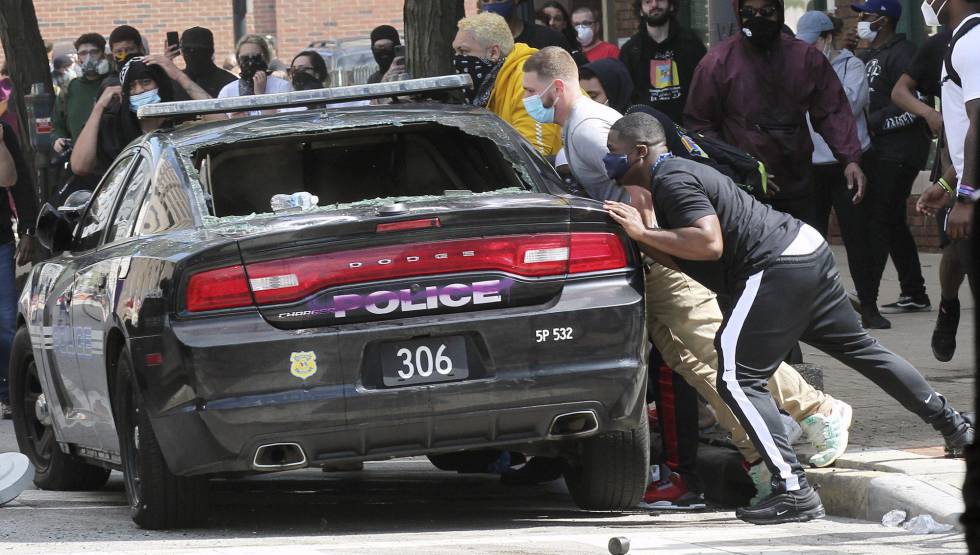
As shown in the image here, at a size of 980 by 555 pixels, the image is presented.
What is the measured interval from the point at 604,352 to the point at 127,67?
509cm

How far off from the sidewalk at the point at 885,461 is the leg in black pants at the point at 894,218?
194 cm

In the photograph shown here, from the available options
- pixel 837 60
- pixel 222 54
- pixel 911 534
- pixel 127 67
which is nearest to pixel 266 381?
pixel 911 534

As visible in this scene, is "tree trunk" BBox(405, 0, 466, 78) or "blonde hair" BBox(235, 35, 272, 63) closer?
"tree trunk" BBox(405, 0, 466, 78)

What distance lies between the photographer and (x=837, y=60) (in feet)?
40.2

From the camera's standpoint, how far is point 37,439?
27.3ft

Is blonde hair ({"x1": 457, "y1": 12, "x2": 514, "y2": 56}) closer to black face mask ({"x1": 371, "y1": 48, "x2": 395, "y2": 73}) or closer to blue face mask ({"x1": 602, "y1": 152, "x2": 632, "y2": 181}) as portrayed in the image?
blue face mask ({"x1": 602, "y1": 152, "x2": 632, "y2": 181})

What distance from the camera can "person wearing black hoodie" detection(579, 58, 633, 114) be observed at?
8.52m

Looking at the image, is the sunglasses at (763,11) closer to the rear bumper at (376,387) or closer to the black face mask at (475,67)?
the black face mask at (475,67)

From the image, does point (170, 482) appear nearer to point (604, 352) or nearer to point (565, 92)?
point (604, 352)

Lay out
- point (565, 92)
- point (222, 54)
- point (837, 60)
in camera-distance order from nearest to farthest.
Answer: point (565, 92) < point (837, 60) < point (222, 54)

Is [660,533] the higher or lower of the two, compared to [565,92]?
lower

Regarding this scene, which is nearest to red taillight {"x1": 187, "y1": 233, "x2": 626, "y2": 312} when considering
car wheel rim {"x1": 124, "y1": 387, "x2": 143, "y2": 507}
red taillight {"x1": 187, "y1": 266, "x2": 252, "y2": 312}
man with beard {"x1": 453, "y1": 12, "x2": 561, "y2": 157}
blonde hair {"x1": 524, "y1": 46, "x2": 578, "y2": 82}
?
red taillight {"x1": 187, "y1": 266, "x2": 252, "y2": 312}

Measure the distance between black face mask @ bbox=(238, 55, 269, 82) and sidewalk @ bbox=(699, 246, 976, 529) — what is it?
4.78 metres

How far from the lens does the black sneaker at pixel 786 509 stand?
6.29 m
